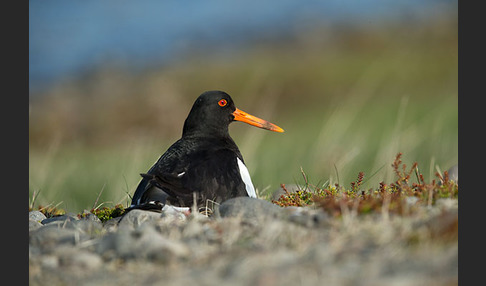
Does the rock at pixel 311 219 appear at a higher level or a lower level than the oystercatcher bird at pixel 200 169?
lower

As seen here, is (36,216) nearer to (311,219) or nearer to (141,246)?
(141,246)

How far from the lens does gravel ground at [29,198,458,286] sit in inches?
119

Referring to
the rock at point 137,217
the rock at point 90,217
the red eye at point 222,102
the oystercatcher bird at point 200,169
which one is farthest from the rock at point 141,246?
the red eye at point 222,102

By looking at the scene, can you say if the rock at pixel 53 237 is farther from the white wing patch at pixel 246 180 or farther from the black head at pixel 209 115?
A: the black head at pixel 209 115

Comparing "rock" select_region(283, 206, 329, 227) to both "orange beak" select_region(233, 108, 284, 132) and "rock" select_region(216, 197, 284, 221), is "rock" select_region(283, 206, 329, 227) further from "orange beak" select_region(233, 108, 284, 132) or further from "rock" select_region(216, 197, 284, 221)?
"orange beak" select_region(233, 108, 284, 132)

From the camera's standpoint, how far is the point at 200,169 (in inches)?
232

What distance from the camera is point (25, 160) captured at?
5020 millimetres

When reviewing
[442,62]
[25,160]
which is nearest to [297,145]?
[25,160]

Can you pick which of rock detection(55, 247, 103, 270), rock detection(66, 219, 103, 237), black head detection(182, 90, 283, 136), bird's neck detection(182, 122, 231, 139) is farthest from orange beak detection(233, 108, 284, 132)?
rock detection(55, 247, 103, 270)

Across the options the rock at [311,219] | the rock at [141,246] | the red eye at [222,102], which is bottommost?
the rock at [141,246]

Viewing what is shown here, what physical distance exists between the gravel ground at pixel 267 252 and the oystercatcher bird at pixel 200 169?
55.1 inches

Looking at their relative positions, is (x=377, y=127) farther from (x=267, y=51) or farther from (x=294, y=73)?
(x=267, y=51)

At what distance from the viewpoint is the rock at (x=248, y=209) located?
4414 millimetres

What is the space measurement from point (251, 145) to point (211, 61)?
2359 cm
